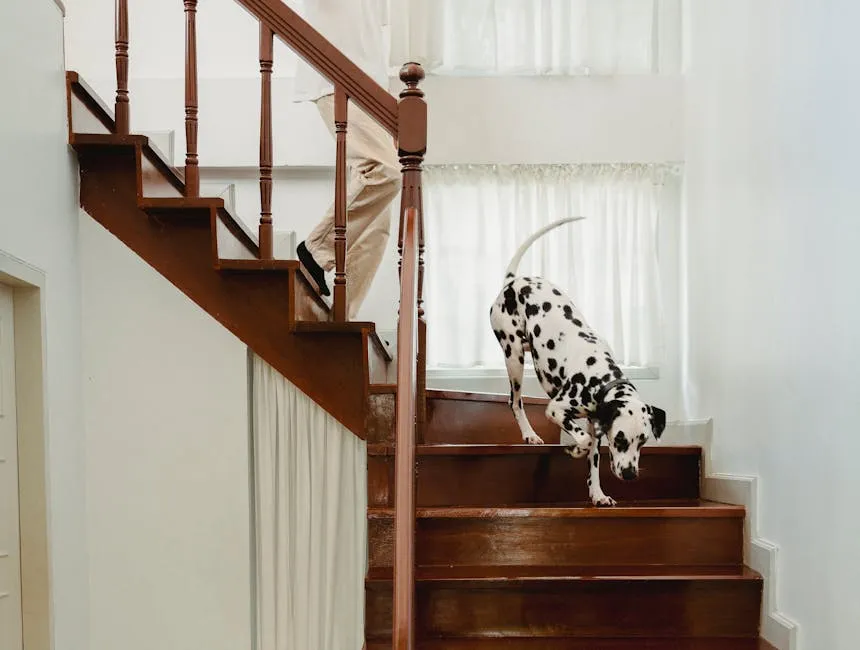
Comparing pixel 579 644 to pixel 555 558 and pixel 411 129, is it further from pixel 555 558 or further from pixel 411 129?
pixel 411 129

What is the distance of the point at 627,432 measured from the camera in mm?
2830

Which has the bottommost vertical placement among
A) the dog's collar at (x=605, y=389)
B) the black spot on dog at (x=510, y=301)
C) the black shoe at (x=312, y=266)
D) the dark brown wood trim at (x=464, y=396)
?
the dark brown wood trim at (x=464, y=396)

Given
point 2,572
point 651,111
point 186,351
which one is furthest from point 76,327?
point 651,111

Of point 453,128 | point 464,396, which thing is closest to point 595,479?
point 464,396

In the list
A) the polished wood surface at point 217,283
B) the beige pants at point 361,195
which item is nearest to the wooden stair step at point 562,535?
the polished wood surface at point 217,283

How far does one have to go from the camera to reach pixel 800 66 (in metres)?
2.70

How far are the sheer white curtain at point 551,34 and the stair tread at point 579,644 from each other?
2627 millimetres

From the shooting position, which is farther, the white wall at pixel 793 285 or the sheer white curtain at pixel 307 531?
the sheer white curtain at pixel 307 531

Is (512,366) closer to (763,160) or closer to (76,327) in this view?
(763,160)

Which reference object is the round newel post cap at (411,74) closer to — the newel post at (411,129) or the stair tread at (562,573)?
the newel post at (411,129)

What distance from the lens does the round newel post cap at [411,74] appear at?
2877mm

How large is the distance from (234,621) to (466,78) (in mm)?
2572

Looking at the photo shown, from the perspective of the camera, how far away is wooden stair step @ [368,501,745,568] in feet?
9.31

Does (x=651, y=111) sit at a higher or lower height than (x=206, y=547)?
higher
